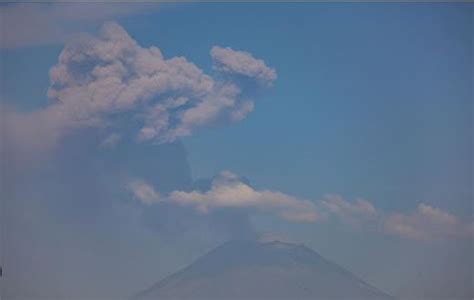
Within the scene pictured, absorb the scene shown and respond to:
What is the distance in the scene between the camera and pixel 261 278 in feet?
54.3

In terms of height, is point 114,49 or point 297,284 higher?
point 114,49

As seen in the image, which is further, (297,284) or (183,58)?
(297,284)

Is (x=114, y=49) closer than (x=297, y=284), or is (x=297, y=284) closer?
(x=114, y=49)

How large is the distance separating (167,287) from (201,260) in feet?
3.10

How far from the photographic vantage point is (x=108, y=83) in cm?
1552

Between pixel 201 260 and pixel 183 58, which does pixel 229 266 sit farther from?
pixel 183 58

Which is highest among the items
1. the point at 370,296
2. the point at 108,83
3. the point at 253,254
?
the point at 108,83

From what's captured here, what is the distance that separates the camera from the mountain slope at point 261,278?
1589 cm

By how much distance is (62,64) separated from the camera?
50.4ft

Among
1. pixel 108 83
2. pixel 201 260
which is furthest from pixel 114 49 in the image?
pixel 201 260

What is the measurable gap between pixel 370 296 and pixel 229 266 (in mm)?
3195

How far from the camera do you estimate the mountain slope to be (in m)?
15.9

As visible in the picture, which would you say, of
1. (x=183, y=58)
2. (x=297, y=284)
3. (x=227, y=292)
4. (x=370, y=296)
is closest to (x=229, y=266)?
(x=227, y=292)

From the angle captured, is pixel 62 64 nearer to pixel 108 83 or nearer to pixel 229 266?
pixel 108 83
